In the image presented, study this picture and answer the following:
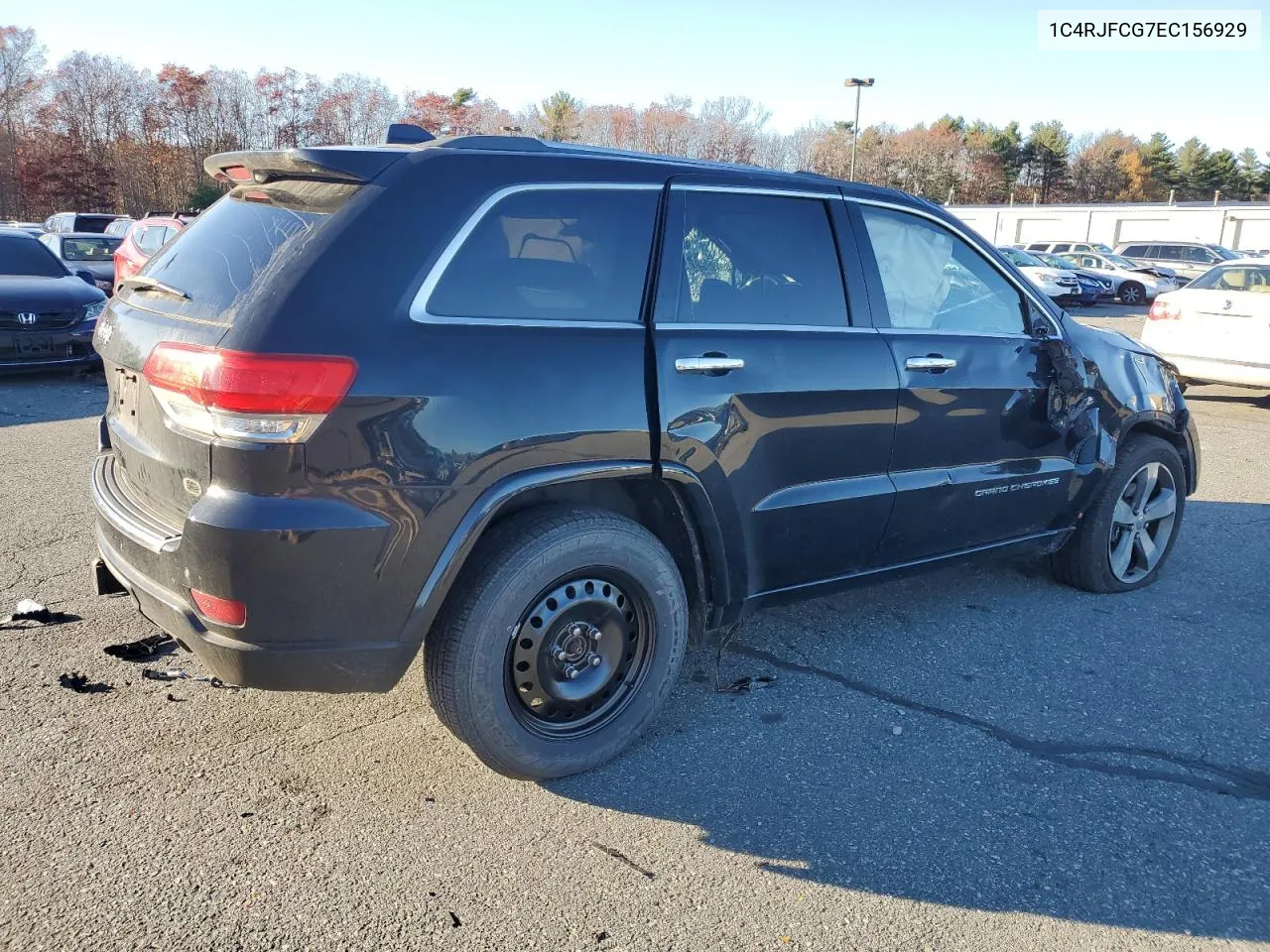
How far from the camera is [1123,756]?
3.39 metres

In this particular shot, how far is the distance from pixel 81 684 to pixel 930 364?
3.41 meters

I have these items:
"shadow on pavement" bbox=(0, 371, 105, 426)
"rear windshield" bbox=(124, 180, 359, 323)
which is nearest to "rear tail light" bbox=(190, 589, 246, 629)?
"rear windshield" bbox=(124, 180, 359, 323)

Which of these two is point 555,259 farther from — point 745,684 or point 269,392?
point 745,684

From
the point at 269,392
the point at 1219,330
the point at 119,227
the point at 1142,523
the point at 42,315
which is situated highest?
the point at 119,227

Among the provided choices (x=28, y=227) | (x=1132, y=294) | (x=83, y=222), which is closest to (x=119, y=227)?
(x=83, y=222)

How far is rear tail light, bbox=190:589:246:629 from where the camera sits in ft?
8.47

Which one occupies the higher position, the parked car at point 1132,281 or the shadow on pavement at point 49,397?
the parked car at point 1132,281

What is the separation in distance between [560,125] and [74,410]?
55.2 m

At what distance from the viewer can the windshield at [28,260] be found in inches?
428

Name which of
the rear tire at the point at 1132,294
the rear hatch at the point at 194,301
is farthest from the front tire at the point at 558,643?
the rear tire at the point at 1132,294

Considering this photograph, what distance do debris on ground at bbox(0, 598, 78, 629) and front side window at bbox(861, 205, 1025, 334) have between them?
11.9 ft

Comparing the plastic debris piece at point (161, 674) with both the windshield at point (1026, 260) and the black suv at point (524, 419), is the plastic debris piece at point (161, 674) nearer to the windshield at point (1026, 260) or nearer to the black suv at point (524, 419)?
the black suv at point (524, 419)

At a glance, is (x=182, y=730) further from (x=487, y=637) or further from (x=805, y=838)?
(x=805, y=838)

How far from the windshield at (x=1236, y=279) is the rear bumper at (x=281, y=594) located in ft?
34.3
